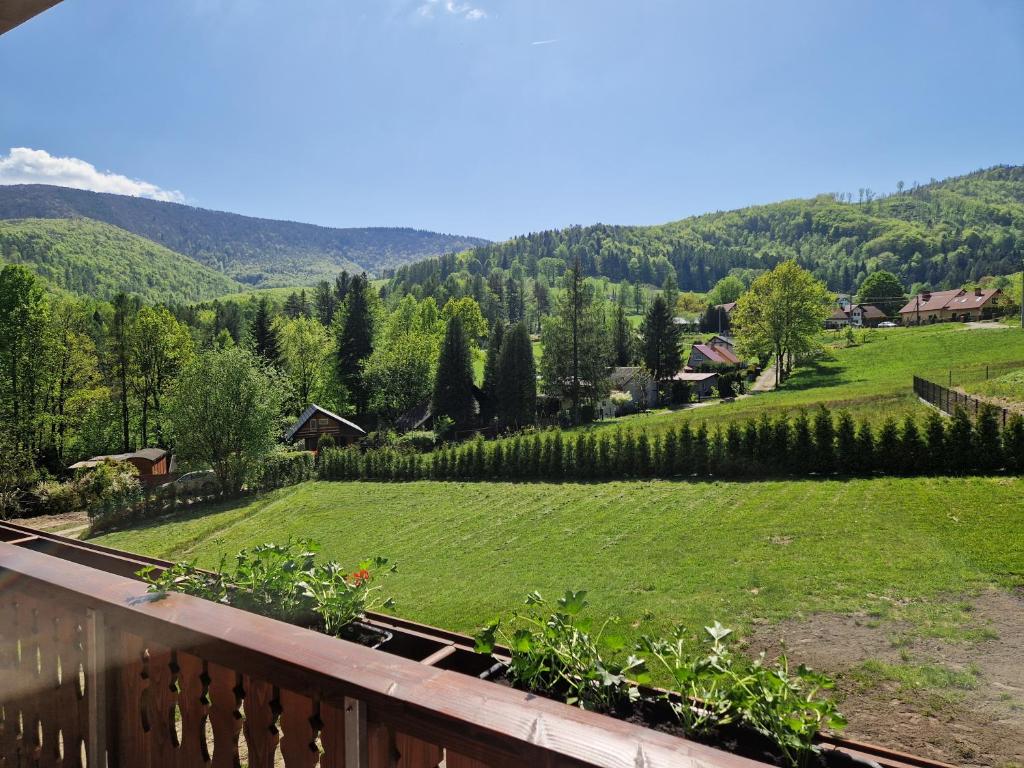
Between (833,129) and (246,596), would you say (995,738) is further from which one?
(833,129)

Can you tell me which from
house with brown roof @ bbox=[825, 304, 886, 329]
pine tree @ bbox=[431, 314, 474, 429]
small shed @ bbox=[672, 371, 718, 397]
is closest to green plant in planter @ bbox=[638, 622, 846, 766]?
pine tree @ bbox=[431, 314, 474, 429]

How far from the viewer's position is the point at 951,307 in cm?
5166

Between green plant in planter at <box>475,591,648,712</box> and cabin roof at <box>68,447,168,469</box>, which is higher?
green plant in planter at <box>475,591,648,712</box>

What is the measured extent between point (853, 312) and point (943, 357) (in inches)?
1452

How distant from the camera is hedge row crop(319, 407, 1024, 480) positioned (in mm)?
12438

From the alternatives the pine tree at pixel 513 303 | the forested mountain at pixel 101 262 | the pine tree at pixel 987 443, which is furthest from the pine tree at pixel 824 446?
the forested mountain at pixel 101 262

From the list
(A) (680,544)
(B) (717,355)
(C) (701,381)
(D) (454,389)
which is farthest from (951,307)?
(A) (680,544)

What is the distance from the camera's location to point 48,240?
10419 cm

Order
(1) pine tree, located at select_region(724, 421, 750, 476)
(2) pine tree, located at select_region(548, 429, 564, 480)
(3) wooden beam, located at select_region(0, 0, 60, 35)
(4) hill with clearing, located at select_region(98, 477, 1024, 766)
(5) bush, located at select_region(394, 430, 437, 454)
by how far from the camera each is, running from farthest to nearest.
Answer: (5) bush, located at select_region(394, 430, 437, 454) < (2) pine tree, located at select_region(548, 429, 564, 480) < (1) pine tree, located at select_region(724, 421, 750, 476) < (4) hill with clearing, located at select_region(98, 477, 1024, 766) < (3) wooden beam, located at select_region(0, 0, 60, 35)

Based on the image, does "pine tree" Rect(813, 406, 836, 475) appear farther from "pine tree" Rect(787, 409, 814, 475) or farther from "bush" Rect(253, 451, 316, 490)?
"bush" Rect(253, 451, 316, 490)

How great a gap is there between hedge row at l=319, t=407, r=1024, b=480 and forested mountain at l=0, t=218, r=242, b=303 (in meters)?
71.4

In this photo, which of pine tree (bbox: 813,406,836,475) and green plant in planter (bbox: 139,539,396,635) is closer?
green plant in planter (bbox: 139,539,396,635)

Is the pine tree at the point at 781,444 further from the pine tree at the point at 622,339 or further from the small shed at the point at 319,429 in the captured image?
the pine tree at the point at 622,339

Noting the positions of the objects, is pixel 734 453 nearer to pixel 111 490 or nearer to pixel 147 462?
pixel 111 490
